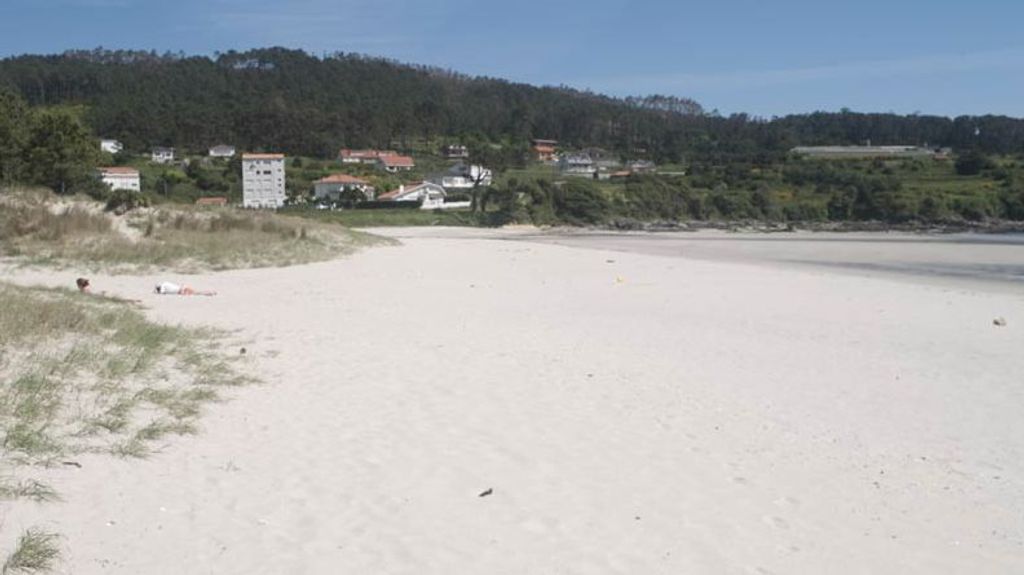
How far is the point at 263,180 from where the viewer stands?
75625 mm

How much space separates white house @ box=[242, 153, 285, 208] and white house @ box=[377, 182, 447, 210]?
9044 mm

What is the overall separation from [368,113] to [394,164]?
2219cm

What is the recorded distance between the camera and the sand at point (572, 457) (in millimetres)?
4133

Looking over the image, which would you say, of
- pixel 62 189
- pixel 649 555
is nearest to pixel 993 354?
pixel 649 555

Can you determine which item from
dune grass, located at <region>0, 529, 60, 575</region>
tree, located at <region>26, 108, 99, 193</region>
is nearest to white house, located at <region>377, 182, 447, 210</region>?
tree, located at <region>26, 108, 99, 193</region>

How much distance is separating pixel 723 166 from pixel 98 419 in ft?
321

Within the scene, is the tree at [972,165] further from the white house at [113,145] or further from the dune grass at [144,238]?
the white house at [113,145]

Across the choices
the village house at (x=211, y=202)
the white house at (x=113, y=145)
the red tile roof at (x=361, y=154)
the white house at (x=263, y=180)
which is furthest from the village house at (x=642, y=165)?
the white house at (x=113, y=145)

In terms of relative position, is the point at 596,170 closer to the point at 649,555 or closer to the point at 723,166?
the point at 723,166

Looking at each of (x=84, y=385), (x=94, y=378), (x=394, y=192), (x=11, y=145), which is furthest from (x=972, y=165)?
(x=84, y=385)

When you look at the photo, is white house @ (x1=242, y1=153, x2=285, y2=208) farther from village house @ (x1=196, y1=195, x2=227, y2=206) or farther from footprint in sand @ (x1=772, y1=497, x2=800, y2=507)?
footprint in sand @ (x1=772, y1=497, x2=800, y2=507)

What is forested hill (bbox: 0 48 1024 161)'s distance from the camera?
104 metres

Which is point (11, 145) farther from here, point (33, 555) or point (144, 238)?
point (33, 555)

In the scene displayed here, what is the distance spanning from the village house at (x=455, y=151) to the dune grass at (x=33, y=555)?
104427 millimetres
